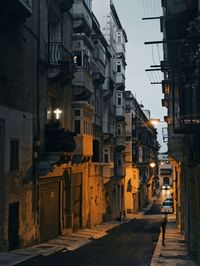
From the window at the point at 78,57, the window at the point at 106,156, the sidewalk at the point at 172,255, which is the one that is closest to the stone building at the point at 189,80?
the sidewalk at the point at 172,255

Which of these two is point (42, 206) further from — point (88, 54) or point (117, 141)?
point (117, 141)

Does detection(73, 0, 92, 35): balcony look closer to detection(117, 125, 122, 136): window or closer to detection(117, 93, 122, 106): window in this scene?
detection(117, 93, 122, 106): window

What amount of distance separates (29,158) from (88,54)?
41.9 ft

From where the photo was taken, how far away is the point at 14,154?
59.0 ft

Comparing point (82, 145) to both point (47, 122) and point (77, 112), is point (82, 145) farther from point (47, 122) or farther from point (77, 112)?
point (47, 122)

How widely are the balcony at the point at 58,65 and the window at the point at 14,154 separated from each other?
19.1 feet

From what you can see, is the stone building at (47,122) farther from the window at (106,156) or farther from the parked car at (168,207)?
the parked car at (168,207)

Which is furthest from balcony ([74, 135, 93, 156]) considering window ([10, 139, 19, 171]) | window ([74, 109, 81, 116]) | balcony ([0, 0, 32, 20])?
balcony ([0, 0, 32, 20])

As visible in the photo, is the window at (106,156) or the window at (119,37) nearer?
the window at (106,156)

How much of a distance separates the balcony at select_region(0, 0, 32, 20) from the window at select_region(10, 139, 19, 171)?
16.9 ft

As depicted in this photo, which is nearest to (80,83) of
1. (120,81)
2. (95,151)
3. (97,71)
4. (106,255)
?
(97,71)

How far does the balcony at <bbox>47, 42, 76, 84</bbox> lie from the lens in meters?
22.7

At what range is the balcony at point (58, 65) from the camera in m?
22.7

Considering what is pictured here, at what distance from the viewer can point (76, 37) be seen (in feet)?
92.8
